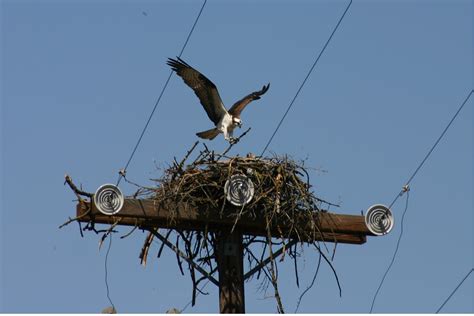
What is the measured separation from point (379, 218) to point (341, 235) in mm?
404

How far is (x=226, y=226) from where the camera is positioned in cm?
1245

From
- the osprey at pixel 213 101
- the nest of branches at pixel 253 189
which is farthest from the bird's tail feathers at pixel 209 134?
the nest of branches at pixel 253 189

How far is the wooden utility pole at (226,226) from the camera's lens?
11.9 meters

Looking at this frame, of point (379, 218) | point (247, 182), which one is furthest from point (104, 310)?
point (379, 218)

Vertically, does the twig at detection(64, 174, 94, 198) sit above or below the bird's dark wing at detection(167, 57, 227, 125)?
below

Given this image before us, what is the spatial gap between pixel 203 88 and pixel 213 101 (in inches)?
9.3

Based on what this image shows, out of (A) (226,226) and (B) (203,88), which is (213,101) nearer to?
(B) (203,88)

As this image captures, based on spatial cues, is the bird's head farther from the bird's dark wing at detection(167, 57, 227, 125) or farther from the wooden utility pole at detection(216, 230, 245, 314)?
the wooden utility pole at detection(216, 230, 245, 314)

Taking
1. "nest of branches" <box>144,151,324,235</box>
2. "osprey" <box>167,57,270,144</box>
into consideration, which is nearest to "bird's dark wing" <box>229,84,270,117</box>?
"osprey" <box>167,57,270,144</box>

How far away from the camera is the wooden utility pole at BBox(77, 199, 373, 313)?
39.1 feet

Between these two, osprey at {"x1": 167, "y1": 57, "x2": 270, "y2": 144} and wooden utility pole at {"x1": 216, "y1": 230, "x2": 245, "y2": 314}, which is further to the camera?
osprey at {"x1": 167, "y1": 57, "x2": 270, "y2": 144}

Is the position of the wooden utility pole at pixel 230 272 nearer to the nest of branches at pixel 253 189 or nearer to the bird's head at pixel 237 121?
the nest of branches at pixel 253 189

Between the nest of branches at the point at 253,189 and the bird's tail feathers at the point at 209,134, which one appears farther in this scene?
the bird's tail feathers at the point at 209,134

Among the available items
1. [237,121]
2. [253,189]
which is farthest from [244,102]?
[253,189]
